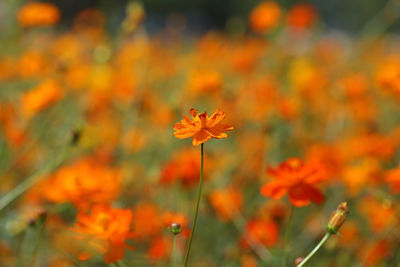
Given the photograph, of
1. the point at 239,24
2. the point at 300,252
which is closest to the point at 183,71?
the point at 239,24

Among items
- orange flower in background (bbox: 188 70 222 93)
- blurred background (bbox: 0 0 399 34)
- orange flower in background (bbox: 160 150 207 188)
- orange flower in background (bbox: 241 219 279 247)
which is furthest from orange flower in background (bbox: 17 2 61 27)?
blurred background (bbox: 0 0 399 34)

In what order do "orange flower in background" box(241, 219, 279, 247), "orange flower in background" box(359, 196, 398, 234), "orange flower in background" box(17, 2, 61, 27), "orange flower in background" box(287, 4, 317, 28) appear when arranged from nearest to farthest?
"orange flower in background" box(359, 196, 398, 234) < "orange flower in background" box(241, 219, 279, 247) < "orange flower in background" box(17, 2, 61, 27) < "orange flower in background" box(287, 4, 317, 28)

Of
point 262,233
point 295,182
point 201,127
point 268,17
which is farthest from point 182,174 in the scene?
point 268,17

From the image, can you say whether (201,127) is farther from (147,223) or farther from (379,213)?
(379,213)

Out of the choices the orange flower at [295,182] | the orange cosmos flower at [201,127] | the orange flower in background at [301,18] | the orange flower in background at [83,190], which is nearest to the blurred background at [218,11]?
the orange flower in background at [301,18]

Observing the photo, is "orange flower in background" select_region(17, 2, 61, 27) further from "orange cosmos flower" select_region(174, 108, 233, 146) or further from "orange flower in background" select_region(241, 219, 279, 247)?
"orange cosmos flower" select_region(174, 108, 233, 146)

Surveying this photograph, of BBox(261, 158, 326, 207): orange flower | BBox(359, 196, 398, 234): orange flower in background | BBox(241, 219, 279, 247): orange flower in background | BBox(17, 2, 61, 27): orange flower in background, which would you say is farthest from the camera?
BBox(17, 2, 61, 27): orange flower in background

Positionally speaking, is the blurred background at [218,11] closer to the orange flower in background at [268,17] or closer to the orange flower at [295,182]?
the orange flower in background at [268,17]

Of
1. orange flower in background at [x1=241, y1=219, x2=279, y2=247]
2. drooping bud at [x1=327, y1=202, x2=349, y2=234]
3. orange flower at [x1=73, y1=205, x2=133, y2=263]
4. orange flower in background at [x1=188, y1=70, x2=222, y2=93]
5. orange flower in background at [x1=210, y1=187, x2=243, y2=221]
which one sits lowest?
drooping bud at [x1=327, y1=202, x2=349, y2=234]

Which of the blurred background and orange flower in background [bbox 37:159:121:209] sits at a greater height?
the blurred background

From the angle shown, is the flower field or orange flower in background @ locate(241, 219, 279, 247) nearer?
the flower field
